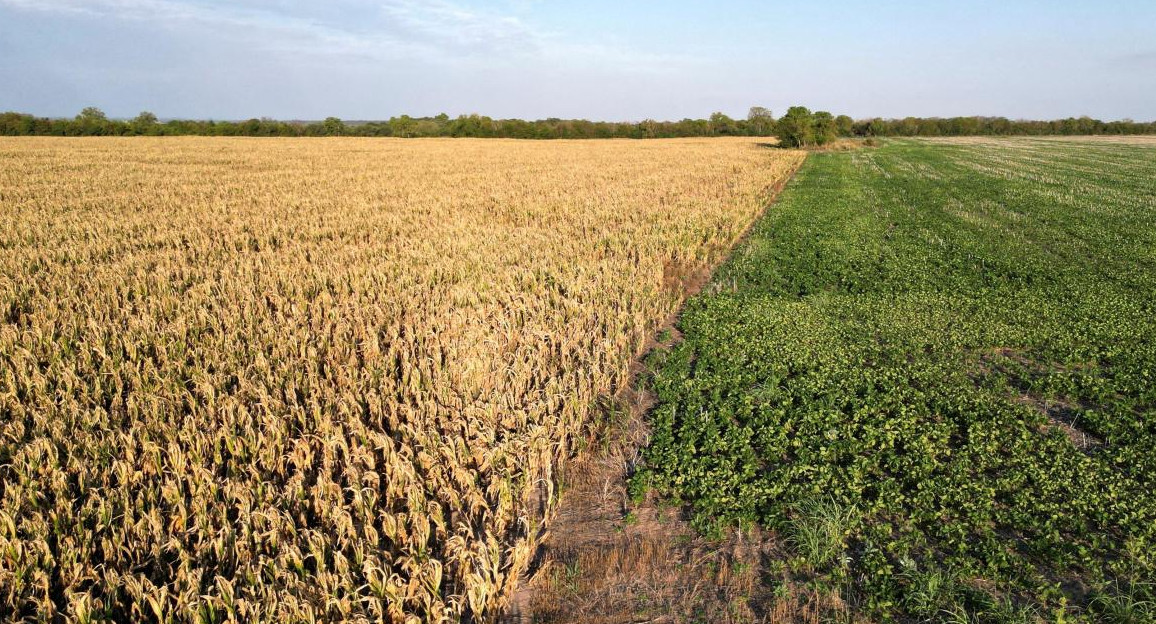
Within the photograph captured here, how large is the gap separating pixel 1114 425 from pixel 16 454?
900cm

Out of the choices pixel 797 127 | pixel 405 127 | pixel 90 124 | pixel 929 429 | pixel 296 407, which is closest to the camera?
pixel 296 407

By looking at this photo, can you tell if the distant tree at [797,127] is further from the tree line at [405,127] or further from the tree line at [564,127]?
the tree line at [405,127]

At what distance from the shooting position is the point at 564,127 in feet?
344

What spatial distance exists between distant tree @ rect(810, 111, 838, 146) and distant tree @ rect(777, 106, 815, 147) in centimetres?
48

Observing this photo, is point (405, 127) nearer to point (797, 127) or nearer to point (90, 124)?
point (90, 124)

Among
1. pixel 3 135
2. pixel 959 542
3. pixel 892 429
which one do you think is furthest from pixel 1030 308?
pixel 3 135

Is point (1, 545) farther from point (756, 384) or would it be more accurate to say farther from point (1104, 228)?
point (1104, 228)

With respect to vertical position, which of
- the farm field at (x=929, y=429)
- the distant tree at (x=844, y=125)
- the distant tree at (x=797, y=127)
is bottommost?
the farm field at (x=929, y=429)

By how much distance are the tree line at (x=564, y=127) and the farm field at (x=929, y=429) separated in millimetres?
84902

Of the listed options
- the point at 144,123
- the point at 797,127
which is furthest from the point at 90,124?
the point at 797,127

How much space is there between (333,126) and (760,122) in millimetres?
71269

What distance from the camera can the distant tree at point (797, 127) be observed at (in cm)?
5972

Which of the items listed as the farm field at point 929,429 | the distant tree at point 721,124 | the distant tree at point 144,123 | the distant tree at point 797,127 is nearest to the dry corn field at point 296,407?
the farm field at point 929,429

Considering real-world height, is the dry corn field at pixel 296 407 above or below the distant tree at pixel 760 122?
below
